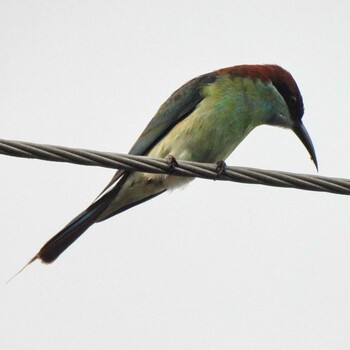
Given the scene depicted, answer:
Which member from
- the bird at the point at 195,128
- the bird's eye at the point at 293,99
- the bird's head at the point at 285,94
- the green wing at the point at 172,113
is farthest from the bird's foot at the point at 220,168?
the bird's eye at the point at 293,99

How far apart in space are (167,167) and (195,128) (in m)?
1.50

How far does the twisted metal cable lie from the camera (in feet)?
12.5

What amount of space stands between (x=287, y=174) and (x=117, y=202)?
6.17 ft

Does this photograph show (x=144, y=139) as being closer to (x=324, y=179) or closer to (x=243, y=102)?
(x=243, y=102)

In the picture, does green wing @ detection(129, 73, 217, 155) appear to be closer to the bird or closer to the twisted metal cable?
the bird

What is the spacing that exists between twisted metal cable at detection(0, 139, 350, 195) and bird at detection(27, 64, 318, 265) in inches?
45.3

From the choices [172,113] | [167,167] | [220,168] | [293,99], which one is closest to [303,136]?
[293,99]

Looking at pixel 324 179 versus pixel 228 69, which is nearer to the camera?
pixel 324 179

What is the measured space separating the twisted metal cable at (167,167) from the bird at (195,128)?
115 cm

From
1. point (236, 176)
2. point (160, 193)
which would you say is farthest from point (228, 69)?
point (236, 176)

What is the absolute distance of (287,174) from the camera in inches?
168

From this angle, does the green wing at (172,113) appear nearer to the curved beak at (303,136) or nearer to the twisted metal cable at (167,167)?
the curved beak at (303,136)

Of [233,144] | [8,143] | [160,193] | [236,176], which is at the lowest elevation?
[8,143]

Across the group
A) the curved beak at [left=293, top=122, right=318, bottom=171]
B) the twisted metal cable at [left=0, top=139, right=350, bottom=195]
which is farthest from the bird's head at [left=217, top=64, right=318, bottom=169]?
the twisted metal cable at [left=0, top=139, right=350, bottom=195]
